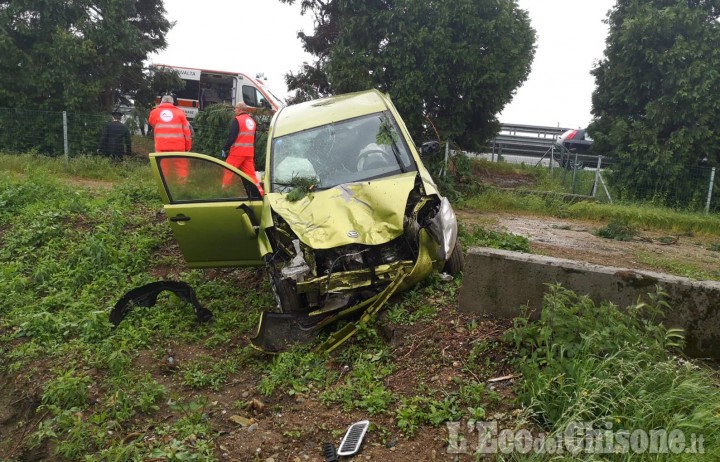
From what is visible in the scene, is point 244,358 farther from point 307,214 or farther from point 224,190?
point 224,190

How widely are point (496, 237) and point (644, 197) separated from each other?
740cm

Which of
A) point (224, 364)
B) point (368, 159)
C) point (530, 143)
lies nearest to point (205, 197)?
point (368, 159)

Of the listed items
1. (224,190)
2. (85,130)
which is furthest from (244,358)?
(85,130)

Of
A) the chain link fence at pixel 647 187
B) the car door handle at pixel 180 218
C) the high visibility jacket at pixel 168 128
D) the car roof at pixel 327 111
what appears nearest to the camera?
the car door handle at pixel 180 218

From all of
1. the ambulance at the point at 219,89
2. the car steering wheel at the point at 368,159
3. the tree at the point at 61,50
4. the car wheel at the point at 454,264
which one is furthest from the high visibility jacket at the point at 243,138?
the ambulance at the point at 219,89

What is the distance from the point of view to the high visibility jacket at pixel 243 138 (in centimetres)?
794

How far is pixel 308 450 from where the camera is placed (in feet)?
11.2

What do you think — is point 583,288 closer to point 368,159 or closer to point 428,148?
point 368,159

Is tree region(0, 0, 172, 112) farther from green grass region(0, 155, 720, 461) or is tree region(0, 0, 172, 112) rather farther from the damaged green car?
the damaged green car

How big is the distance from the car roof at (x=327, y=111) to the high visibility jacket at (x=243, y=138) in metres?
1.17

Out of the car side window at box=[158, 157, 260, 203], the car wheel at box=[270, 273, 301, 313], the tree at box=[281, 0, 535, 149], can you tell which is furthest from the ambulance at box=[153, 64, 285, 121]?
the car wheel at box=[270, 273, 301, 313]

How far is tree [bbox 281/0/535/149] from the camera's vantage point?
11703mm

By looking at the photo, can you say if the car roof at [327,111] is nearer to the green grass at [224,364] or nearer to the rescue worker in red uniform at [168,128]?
the green grass at [224,364]

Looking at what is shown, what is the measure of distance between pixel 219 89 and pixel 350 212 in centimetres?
1606
